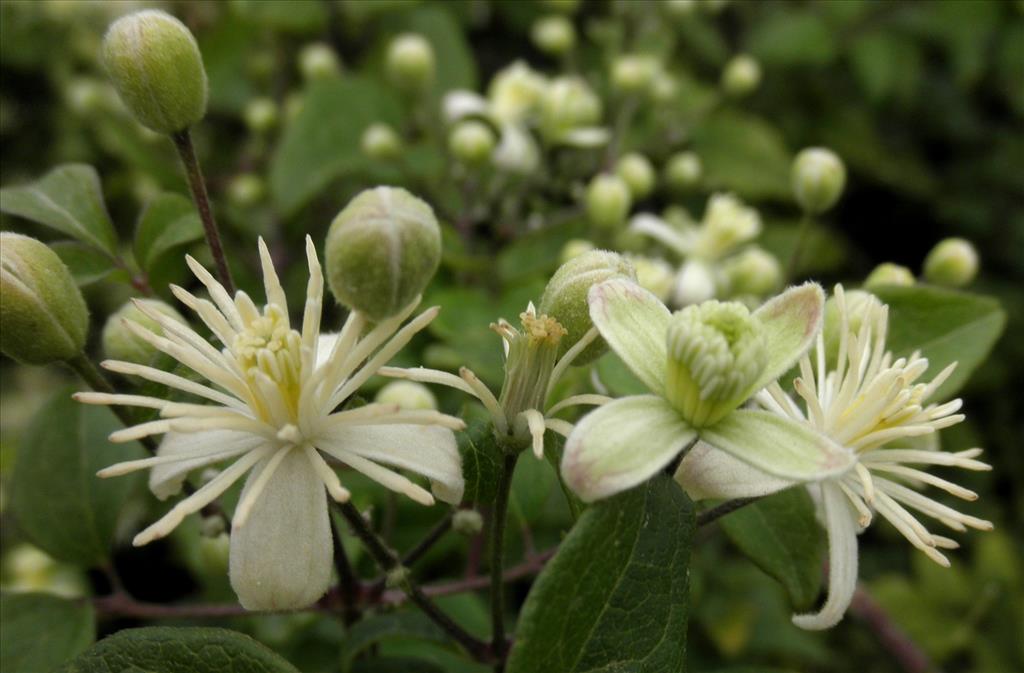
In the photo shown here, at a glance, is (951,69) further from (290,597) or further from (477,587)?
(290,597)

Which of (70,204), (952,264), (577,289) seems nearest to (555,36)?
(952,264)

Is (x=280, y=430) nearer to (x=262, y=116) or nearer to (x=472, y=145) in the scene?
(x=472, y=145)

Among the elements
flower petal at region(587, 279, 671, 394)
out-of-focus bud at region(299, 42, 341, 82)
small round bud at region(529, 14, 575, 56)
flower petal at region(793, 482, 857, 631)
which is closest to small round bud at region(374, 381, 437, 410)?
flower petal at region(587, 279, 671, 394)

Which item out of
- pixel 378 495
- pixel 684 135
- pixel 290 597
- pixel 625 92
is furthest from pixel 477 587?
pixel 684 135

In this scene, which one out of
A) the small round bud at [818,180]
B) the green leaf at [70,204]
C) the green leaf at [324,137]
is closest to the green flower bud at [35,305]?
the green leaf at [70,204]

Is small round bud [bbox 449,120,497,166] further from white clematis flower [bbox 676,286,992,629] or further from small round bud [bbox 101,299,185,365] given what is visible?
white clematis flower [bbox 676,286,992,629]

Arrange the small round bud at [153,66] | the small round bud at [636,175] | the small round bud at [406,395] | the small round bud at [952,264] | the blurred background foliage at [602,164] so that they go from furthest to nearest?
the small round bud at [636,175] → the blurred background foliage at [602,164] → the small round bud at [952,264] → the small round bud at [406,395] → the small round bud at [153,66]

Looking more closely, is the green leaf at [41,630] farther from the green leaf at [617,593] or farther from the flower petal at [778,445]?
the flower petal at [778,445]
